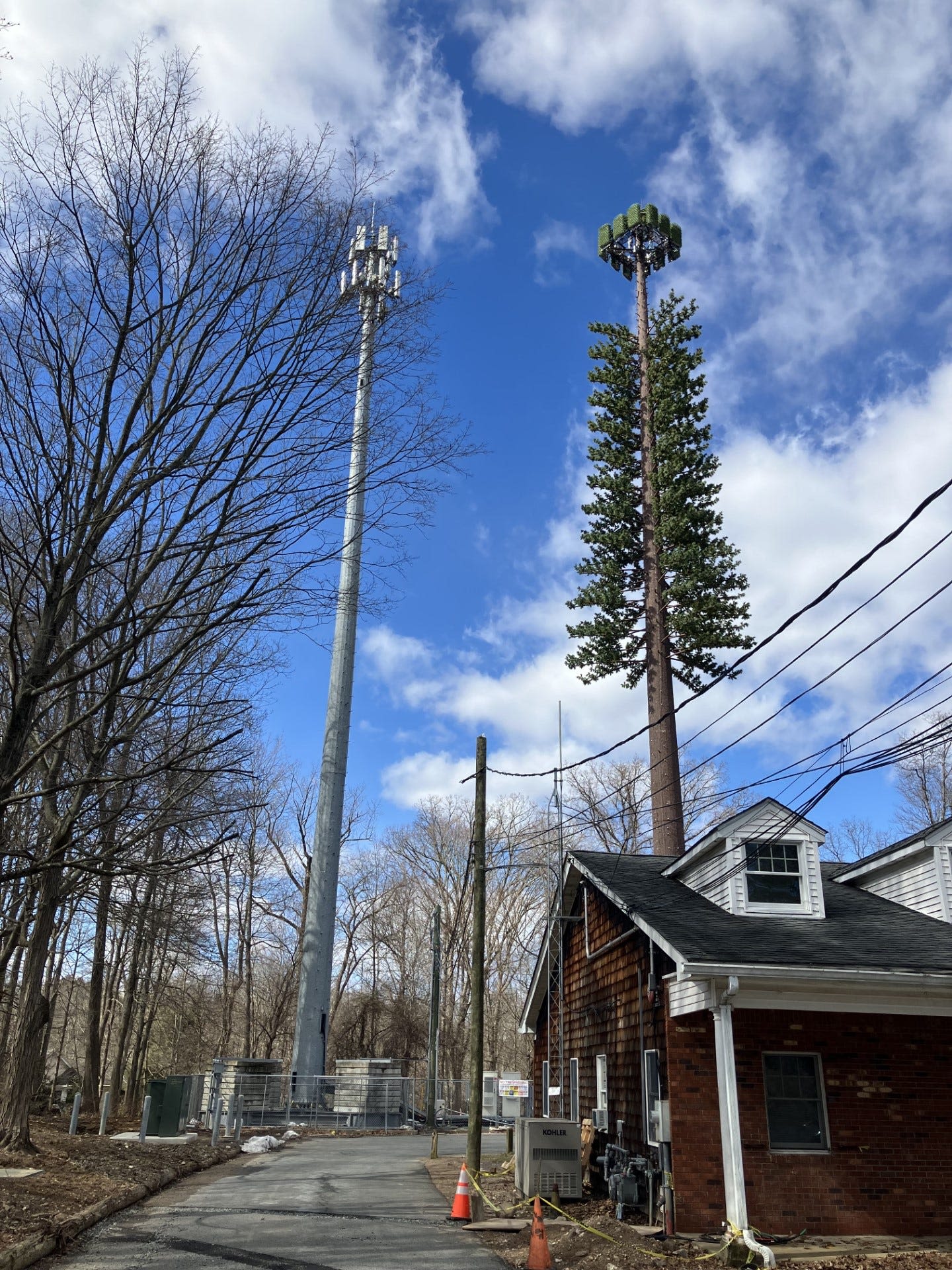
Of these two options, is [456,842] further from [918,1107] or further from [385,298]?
[385,298]

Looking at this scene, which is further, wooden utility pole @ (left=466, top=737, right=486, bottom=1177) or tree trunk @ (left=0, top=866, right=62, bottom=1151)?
tree trunk @ (left=0, top=866, right=62, bottom=1151)

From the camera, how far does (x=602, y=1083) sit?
51.4 ft

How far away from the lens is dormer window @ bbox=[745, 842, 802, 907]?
45.5ft

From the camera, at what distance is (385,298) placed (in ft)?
29.2

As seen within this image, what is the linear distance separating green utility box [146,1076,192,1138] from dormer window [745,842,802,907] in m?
13.3

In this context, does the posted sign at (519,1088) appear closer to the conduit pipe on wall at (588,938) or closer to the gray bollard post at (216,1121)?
the conduit pipe on wall at (588,938)

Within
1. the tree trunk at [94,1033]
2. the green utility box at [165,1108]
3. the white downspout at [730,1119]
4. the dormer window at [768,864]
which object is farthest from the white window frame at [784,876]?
the tree trunk at [94,1033]

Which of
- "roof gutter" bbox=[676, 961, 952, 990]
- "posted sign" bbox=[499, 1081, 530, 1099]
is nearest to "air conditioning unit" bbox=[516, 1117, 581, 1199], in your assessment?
"roof gutter" bbox=[676, 961, 952, 990]

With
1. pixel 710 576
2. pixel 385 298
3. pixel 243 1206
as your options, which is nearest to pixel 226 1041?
pixel 710 576

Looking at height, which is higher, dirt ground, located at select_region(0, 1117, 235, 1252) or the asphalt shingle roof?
the asphalt shingle roof

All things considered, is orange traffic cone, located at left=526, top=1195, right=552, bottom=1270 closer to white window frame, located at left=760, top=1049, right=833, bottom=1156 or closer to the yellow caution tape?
the yellow caution tape

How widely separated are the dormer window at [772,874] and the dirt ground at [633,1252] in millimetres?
4302

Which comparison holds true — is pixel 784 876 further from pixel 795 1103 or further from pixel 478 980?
pixel 478 980

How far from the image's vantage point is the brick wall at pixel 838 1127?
11242 millimetres
